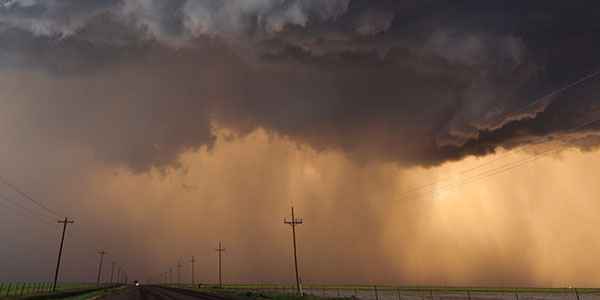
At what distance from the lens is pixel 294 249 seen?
72375mm

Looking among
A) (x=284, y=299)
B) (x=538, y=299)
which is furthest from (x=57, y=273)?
(x=538, y=299)

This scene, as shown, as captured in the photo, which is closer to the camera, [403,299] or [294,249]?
[403,299]

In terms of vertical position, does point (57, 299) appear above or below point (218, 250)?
below

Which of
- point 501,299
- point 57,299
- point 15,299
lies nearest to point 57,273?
point 57,299

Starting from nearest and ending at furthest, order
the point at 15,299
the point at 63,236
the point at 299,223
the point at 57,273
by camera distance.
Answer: the point at 15,299, the point at 299,223, the point at 57,273, the point at 63,236

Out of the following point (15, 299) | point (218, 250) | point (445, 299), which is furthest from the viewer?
point (218, 250)

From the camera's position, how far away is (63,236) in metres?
93.9

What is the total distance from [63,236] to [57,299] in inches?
1402

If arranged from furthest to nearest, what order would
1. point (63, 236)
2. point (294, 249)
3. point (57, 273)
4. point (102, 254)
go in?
point (102, 254), point (63, 236), point (57, 273), point (294, 249)

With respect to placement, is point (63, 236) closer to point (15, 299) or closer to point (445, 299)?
point (15, 299)

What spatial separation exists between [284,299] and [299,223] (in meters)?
24.7

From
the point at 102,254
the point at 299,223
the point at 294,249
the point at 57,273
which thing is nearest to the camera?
the point at 294,249

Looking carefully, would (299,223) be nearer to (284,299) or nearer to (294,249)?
(294,249)

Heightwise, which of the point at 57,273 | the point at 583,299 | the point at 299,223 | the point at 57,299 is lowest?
the point at 583,299
